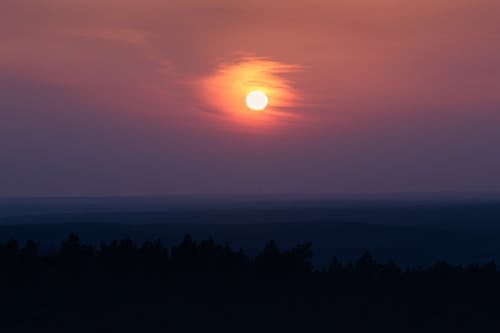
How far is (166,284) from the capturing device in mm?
23172

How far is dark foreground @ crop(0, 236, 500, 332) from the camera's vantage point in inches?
842

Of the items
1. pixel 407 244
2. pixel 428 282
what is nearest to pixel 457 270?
pixel 428 282

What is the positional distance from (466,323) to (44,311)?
31.2ft

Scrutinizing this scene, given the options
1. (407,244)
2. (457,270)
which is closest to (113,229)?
(407,244)

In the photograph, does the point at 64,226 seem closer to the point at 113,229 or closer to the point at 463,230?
the point at 113,229

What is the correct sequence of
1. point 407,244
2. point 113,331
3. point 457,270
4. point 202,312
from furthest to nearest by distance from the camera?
point 407,244 → point 457,270 → point 202,312 → point 113,331

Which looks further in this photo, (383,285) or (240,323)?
(383,285)

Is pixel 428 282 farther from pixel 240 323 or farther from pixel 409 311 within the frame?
pixel 240 323

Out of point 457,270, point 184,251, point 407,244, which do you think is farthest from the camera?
point 407,244

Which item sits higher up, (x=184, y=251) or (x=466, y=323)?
(x=184, y=251)

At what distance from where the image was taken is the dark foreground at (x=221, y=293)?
21.4 metres

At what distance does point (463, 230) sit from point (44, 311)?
129777 mm

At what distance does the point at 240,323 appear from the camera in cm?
2158

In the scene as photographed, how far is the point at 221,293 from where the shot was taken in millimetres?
23094
